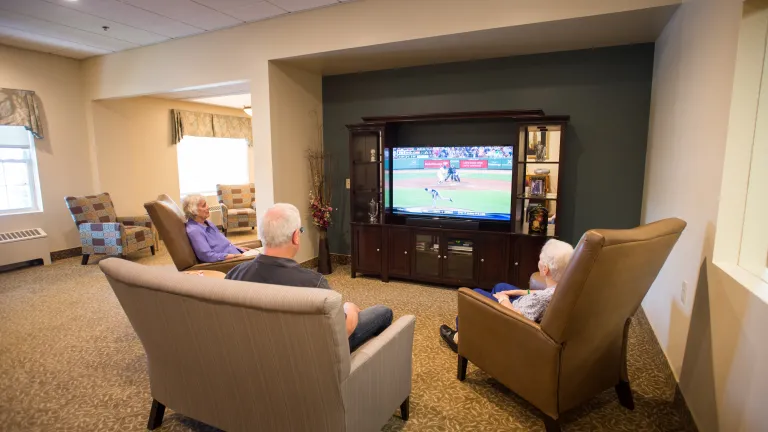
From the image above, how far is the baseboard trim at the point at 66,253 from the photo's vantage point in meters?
5.62

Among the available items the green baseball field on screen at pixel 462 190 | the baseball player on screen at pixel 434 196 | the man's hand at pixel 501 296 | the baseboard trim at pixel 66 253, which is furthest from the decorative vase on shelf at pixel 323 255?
the baseboard trim at pixel 66 253

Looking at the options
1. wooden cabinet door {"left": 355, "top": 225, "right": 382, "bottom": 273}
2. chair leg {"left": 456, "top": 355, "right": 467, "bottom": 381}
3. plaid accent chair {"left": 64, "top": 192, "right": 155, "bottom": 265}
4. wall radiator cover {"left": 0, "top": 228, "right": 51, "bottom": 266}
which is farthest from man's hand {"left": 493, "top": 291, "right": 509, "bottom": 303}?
wall radiator cover {"left": 0, "top": 228, "right": 51, "bottom": 266}

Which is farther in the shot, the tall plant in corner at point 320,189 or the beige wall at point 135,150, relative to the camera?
the beige wall at point 135,150

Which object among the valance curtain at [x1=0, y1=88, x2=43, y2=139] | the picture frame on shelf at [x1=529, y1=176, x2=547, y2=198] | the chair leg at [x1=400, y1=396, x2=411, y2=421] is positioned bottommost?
the chair leg at [x1=400, y1=396, x2=411, y2=421]

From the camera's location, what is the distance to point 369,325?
6.37 ft

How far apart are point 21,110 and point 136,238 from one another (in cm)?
212

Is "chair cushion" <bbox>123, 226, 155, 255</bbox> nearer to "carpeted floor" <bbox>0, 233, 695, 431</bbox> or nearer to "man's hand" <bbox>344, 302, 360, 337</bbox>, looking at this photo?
"carpeted floor" <bbox>0, 233, 695, 431</bbox>

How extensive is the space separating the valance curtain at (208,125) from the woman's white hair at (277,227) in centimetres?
619

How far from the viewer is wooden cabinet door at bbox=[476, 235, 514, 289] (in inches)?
157

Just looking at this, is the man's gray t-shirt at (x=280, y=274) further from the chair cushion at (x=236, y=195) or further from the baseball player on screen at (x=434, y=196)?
the chair cushion at (x=236, y=195)

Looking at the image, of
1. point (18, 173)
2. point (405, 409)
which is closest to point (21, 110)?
point (18, 173)

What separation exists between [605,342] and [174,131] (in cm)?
723

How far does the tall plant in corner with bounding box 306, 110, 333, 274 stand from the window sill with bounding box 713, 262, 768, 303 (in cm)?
373

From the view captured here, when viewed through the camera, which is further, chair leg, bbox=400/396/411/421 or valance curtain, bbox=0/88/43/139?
valance curtain, bbox=0/88/43/139
